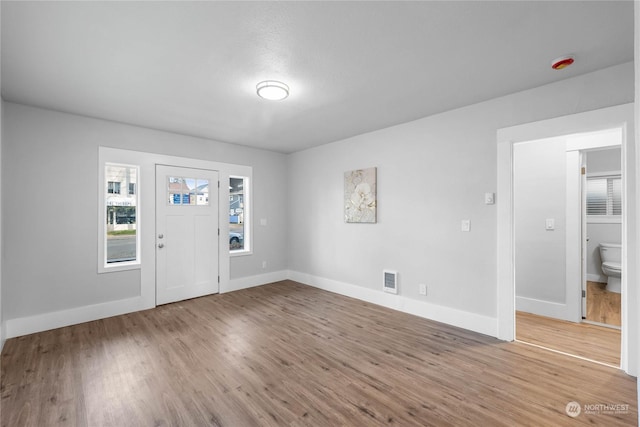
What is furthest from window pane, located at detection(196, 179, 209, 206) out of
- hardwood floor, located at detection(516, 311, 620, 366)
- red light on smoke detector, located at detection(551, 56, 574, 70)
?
hardwood floor, located at detection(516, 311, 620, 366)

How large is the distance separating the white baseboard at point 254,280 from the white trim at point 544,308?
4015mm

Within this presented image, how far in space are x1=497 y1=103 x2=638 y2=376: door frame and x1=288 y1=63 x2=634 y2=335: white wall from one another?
0.08 m

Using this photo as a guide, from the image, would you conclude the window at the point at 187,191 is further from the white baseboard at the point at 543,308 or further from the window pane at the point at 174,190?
the white baseboard at the point at 543,308

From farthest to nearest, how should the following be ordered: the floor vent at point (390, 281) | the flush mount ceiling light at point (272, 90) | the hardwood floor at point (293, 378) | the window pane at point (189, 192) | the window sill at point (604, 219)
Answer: the window sill at point (604, 219)
the window pane at point (189, 192)
the floor vent at point (390, 281)
the flush mount ceiling light at point (272, 90)
the hardwood floor at point (293, 378)

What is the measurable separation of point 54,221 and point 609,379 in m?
5.81

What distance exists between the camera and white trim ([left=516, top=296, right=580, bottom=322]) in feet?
11.5

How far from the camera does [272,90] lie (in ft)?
8.98

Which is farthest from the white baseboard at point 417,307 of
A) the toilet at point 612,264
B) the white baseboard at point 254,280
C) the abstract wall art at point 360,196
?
the toilet at point 612,264

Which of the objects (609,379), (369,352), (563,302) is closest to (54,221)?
(369,352)

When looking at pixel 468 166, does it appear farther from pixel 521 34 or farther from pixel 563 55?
pixel 521 34

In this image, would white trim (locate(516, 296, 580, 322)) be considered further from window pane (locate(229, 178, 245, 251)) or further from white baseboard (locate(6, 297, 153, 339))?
white baseboard (locate(6, 297, 153, 339))

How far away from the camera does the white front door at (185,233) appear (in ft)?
13.7

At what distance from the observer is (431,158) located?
3617 mm

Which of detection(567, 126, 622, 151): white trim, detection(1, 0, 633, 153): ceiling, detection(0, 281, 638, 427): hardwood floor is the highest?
detection(1, 0, 633, 153): ceiling
